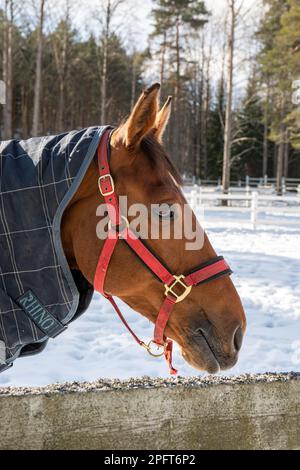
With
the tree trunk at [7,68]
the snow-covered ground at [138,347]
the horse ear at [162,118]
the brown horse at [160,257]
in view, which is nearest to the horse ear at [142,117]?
the brown horse at [160,257]

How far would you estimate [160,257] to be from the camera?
64.2 inches

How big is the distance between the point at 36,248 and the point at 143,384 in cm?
62

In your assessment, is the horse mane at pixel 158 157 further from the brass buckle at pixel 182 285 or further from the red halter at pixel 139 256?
the brass buckle at pixel 182 285

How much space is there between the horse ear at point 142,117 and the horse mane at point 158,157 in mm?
63

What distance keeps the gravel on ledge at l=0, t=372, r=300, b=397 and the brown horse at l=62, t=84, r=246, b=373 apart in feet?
0.55

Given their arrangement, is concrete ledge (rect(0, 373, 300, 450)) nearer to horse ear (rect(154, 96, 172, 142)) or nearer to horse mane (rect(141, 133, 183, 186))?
horse mane (rect(141, 133, 183, 186))

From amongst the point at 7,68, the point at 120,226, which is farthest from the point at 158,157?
the point at 7,68

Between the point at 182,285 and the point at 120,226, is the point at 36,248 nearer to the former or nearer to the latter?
the point at 120,226

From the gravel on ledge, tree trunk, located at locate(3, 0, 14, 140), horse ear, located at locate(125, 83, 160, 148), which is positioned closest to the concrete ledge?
the gravel on ledge

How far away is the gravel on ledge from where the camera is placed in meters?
1.34

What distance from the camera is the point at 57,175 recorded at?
161cm
